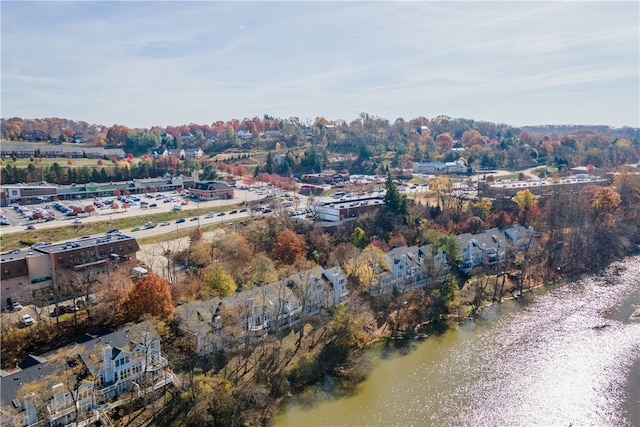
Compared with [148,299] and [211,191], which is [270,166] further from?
[148,299]

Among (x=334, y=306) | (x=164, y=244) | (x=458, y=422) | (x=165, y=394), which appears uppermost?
(x=164, y=244)

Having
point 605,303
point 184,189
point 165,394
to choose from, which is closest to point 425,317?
point 605,303

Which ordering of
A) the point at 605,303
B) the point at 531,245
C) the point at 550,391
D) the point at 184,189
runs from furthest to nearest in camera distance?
the point at 184,189
the point at 531,245
the point at 605,303
the point at 550,391

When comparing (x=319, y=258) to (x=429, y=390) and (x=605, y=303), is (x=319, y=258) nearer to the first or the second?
(x=429, y=390)

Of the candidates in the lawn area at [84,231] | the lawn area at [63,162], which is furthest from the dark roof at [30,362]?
the lawn area at [63,162]

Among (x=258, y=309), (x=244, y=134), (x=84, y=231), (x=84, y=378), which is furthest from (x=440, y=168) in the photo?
(x=84, y=378)

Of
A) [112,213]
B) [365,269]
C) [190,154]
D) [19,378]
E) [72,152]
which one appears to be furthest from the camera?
[190,154]

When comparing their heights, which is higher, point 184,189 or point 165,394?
point 184,189
